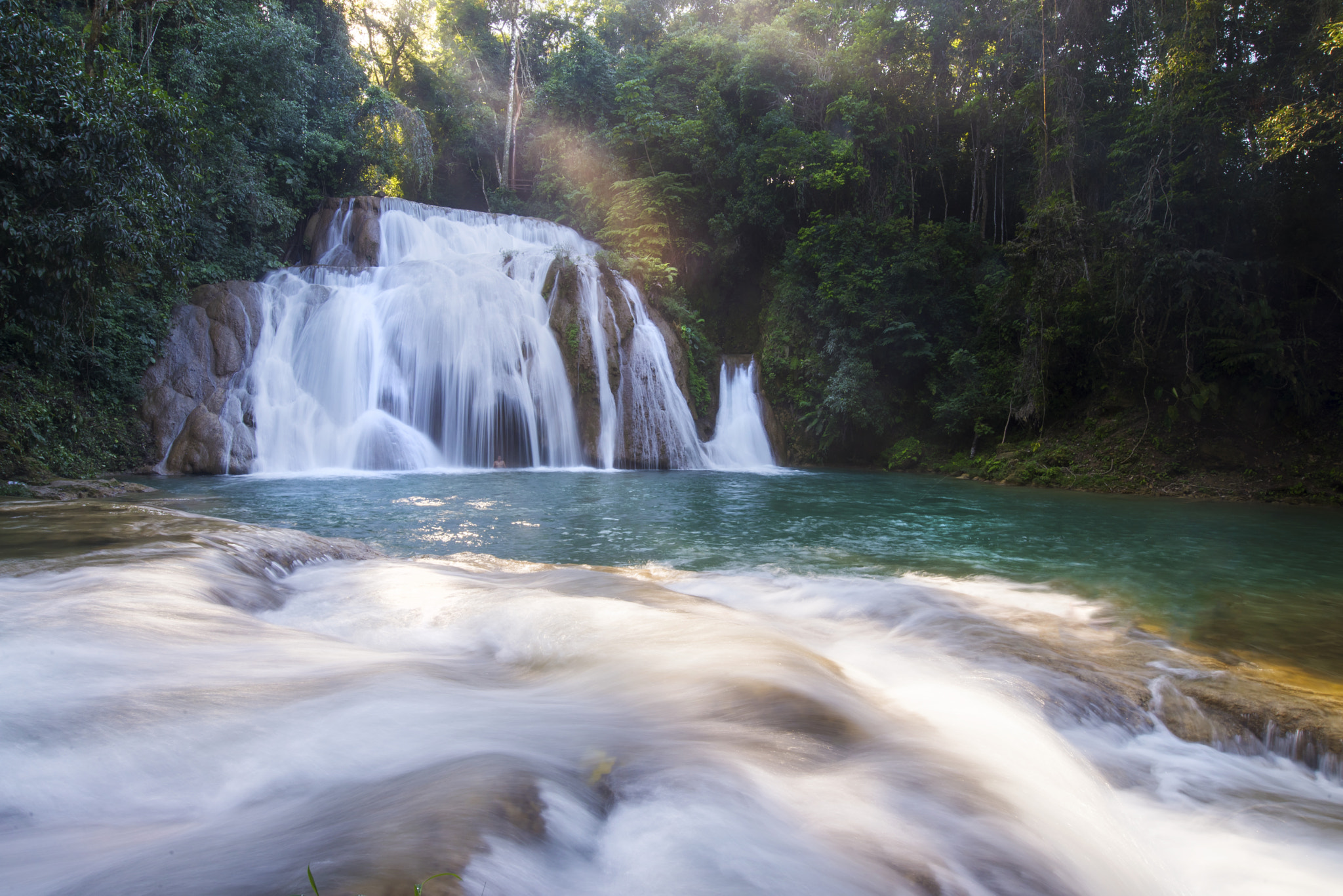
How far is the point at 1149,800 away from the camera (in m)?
2.54

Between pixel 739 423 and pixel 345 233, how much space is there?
1260 centimetres

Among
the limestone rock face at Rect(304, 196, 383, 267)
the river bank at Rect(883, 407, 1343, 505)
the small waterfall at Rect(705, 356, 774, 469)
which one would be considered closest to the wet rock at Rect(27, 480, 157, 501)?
the limestone rock face at Rect(304, 196, 383, 267)

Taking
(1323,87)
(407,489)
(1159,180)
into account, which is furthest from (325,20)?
(1323,87)

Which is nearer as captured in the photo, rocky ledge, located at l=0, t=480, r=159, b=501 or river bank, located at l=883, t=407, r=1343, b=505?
rocky ledge, located at l=0, t=480, r=159, b=501

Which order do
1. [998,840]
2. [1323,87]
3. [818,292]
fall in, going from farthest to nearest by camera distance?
[818,292] < [1323,87] < [998,840]

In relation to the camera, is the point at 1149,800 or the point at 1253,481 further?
the point at 1253,481

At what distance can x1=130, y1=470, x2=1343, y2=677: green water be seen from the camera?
205 inches

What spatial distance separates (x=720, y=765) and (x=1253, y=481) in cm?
1487

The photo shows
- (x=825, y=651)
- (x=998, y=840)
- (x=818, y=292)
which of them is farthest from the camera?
(x=818, y=292)

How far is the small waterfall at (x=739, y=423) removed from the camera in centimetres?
1928

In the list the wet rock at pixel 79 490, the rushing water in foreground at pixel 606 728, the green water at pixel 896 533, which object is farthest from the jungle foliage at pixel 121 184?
the rushing water in foreground at pixel 606 728

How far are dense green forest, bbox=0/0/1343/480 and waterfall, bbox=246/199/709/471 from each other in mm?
2150

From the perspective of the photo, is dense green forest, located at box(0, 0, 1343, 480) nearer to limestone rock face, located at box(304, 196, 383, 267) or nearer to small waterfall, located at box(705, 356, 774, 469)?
small waterfall, located at box(705, 356, 774, 469)

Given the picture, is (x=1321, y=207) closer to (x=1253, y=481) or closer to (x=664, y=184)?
(x=1253, y=481)
